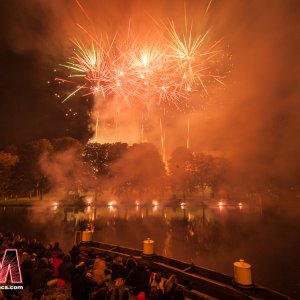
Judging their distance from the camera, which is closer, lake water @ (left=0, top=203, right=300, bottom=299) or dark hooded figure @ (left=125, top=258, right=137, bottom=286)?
dark hooded figure @ (left=125, top=258, right=137, bottom=286)

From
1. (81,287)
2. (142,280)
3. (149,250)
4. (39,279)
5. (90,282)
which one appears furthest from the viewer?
(149,250)

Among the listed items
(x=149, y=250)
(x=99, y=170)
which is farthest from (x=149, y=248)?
(x=99, y=170)

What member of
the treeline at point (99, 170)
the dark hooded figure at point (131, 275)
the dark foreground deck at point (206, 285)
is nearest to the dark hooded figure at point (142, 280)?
the dark hooded figure at point (131, 275)

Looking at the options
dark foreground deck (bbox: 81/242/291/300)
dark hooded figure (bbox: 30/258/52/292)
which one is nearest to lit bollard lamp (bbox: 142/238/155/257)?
dark foreground deck (bbox: 81/242/291/300)

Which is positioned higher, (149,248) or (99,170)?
(99,170)

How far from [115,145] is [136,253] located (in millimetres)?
66325

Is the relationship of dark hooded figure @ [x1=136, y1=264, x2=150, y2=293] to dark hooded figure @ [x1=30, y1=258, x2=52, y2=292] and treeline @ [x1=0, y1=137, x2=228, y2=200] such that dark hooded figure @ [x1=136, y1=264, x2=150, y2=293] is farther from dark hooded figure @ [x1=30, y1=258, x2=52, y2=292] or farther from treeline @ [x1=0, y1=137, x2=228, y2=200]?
treeline @ [x1=0, y1=137, x2=228, y2=200]

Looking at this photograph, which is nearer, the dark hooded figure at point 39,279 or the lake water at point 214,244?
the dark hooded figure at point 39,279

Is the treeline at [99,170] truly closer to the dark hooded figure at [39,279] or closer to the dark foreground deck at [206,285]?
the dark foreground deck at [206,285]

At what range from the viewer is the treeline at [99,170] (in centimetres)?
7012

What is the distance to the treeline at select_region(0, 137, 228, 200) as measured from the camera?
70125 millimetres

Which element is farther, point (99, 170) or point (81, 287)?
point (99, 170)

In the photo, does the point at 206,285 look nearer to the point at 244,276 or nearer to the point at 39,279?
the point at 244,276

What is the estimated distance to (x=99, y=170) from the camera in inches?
2990
